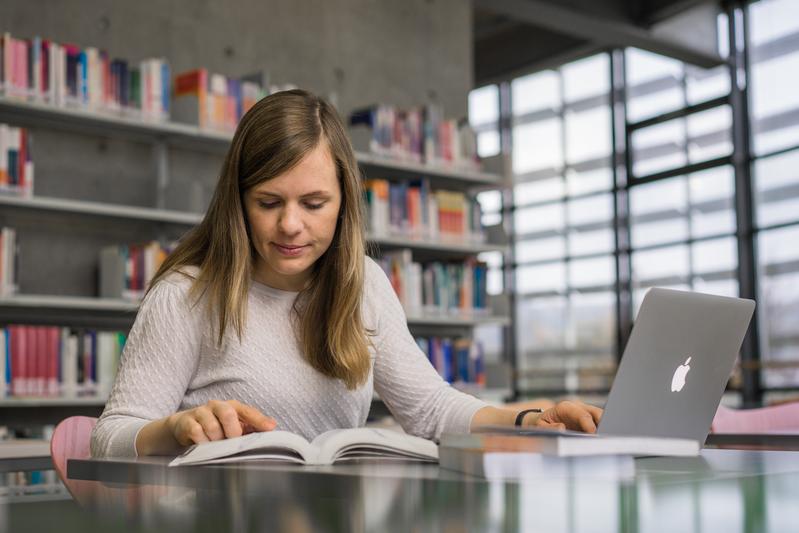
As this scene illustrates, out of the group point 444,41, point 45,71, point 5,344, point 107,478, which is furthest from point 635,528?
point 444,41

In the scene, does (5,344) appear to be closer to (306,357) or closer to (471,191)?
(306,357)

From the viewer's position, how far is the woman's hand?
1.32m

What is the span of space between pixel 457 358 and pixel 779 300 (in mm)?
3321

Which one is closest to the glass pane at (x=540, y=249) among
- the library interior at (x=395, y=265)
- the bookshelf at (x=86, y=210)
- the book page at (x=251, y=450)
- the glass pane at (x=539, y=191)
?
the library interior at (x=395, y=265)

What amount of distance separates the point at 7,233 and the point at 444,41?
10.4 ft

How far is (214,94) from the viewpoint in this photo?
13.7ft

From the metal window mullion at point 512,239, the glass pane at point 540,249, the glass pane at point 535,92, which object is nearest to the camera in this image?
the glass pane at point 540,249

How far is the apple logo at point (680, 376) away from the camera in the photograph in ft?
4.00

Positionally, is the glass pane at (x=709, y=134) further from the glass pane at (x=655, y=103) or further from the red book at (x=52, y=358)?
the red book at (x=52, y=358)

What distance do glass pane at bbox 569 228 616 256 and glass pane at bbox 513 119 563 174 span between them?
2.29 feet

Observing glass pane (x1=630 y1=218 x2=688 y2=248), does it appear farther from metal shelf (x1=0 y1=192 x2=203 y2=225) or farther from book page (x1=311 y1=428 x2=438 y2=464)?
book page (x1=311 y1=428 x2=438 y2=464)

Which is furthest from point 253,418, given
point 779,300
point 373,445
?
point 779,300

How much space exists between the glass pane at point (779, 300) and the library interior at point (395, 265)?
0.07ft

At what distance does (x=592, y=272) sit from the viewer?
8.71 m
